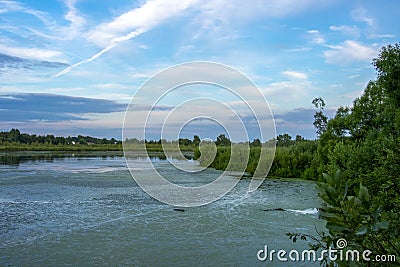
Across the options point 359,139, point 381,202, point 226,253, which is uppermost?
point 359,139

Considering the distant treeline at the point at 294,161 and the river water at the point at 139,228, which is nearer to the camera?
the river water at the point at 139,228

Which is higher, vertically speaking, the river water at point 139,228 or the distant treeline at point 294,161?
the distant treeline at point 294,161

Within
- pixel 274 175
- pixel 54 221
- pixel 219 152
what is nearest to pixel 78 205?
pixel 54 221

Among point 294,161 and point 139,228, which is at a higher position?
point 294,161

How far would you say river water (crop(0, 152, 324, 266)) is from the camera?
5.84 meters

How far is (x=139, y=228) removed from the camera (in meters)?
7.63

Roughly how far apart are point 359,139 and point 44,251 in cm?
828

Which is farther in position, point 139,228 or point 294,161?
point 294,161

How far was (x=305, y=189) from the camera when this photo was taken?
1450 centimetres

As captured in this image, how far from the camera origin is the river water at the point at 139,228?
5.84 m

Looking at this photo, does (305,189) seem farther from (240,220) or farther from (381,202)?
(381,202)

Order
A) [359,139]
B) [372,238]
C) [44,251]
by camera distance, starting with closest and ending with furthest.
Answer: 1. [372,238]
2. [44,251]
3. [359,139]

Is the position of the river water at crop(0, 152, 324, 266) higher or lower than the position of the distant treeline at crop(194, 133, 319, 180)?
lower

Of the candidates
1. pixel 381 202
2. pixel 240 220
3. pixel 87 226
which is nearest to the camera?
pixel 381 202
